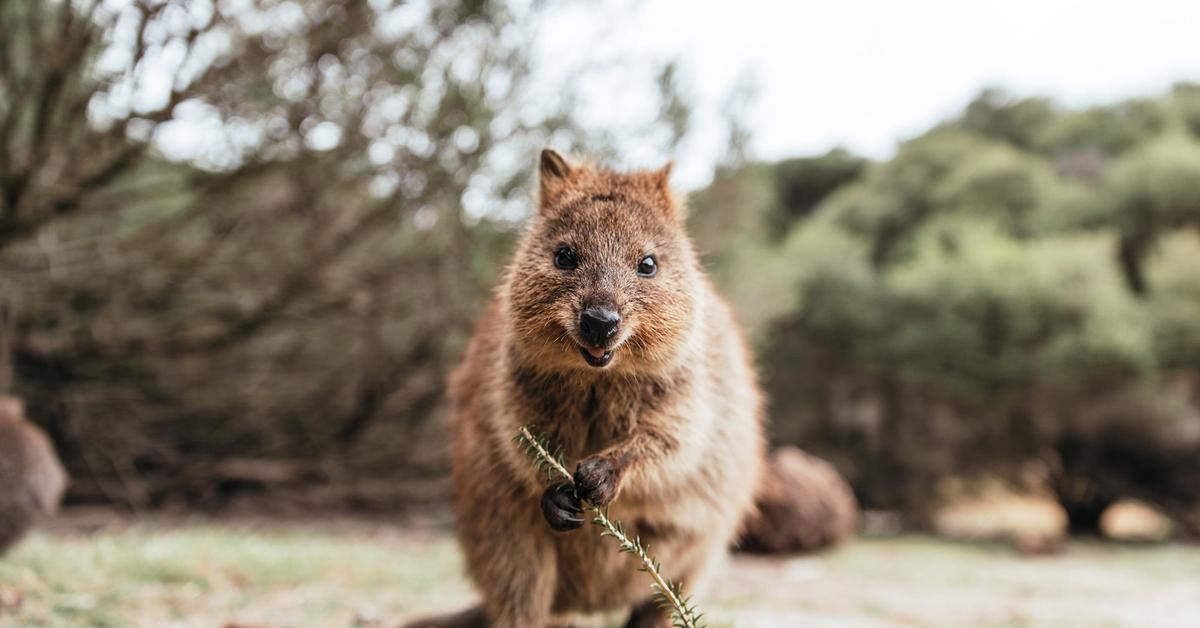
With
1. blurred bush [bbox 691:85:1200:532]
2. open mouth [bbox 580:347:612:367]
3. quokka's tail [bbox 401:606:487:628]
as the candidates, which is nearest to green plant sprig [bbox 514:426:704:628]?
open mouth [bbox 580:347:612:367]

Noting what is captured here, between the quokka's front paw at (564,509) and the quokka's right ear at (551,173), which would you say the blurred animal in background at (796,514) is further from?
the quokka's front paw at (564,509)

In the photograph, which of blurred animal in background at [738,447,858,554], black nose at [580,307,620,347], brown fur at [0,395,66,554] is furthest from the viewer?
blurred animal in background at [738,447,858,554]

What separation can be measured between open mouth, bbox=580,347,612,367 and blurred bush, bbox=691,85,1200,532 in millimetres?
5389

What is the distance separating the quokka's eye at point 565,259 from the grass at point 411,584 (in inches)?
55.9

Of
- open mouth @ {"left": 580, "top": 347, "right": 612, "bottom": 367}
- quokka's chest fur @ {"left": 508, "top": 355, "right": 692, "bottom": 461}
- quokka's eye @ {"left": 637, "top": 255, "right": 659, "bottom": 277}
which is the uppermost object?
quokka's eye @ {"left": 637, "top": 255, "right": 659, "bottom": 277}

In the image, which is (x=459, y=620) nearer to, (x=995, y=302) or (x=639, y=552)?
(x=639, y=552)

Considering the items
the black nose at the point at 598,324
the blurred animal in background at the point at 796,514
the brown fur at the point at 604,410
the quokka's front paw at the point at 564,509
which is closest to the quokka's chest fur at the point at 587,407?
the brown fur at the point at 604,410

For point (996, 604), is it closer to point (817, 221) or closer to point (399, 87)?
point (399, 87)

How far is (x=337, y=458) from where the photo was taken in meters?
8.45

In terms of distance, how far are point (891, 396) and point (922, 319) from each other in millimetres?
1371

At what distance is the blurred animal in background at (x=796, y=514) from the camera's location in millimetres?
7141

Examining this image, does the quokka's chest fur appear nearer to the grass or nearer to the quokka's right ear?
the quokka's right ear

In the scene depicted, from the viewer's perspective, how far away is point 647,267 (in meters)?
2.55

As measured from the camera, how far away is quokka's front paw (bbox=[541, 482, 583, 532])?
2.27 m
